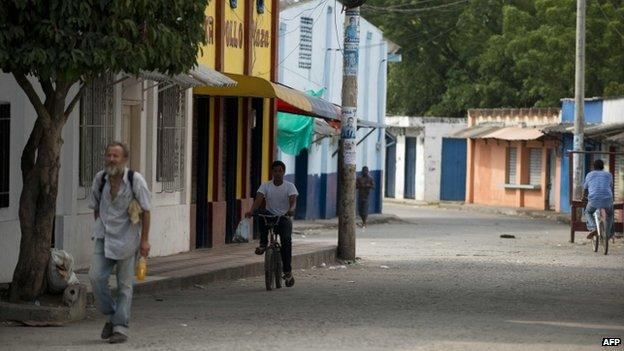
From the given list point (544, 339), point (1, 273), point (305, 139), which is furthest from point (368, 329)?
point (305, 139)

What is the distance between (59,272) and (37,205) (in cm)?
71

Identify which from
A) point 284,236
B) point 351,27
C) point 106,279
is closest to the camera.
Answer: point 106,279

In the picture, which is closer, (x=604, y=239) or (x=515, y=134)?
(x=604, y=239)

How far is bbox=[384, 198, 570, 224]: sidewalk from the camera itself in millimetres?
48406

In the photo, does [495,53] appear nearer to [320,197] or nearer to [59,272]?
[320,197]

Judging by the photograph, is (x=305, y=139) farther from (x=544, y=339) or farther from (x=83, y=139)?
(x=544, y=339)

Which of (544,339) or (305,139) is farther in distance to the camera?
(305,139)

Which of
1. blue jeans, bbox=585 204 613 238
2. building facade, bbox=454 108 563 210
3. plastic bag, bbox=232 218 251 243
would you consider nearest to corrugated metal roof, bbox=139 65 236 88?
plastic bag, bbox=232 218 251 243

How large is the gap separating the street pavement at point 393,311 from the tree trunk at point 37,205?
73 centimetres

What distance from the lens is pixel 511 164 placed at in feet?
185

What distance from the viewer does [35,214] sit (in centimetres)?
1448

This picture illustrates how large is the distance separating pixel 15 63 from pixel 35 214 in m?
1.76

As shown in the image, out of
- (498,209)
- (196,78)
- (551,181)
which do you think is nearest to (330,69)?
(551,181)

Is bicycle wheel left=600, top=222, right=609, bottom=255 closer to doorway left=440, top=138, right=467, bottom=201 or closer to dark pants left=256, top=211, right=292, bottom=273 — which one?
dark pants left=256, top=211, right=292, bottom=273
